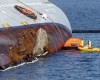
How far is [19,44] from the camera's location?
71.3 meters

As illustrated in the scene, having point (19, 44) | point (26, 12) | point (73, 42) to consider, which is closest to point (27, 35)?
point (19, 44)

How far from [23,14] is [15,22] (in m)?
5.14

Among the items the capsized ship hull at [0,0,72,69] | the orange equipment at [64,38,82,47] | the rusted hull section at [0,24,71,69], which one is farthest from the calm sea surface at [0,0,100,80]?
the orange equipment at [64,38,82,47]

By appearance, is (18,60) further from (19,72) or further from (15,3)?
(15,3)

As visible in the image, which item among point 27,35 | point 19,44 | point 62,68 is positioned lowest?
point 62,68

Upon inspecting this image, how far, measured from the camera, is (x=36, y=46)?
75250 mm

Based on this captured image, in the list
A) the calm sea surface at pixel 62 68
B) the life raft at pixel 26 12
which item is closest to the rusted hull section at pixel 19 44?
the calm sea surface at pixel 62 68

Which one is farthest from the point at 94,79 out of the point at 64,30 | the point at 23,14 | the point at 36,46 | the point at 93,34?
the point at 93,34

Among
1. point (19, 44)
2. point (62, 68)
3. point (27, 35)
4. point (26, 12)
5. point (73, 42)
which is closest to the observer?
point (62, 68)

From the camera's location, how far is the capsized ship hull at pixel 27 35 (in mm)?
69250

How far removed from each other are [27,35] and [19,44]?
310 cm

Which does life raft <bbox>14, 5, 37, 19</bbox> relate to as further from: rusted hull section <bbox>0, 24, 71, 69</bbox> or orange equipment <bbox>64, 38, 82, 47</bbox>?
orange equipment <bbox>64, 38, 82, 47</bbox>

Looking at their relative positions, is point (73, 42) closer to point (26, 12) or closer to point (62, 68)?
point (26, 12)

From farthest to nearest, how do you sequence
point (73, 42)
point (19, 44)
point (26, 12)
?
point (73, 42), point (26, 12), point (19, 44)
